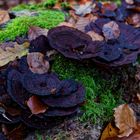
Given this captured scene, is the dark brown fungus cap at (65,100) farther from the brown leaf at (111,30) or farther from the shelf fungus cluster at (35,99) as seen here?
the brown leaf at (111,30)

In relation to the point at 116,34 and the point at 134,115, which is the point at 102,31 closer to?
the point at 116,34

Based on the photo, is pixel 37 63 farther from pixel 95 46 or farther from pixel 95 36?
pixel 95 36

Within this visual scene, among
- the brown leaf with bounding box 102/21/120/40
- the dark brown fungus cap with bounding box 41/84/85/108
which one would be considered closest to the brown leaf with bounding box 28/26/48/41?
the brown leaf with bounding box 102/21/120/40

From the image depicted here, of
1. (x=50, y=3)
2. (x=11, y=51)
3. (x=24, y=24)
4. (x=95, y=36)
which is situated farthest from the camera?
(x=50, y=3)

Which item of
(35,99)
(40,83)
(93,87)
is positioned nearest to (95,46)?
(93,87)

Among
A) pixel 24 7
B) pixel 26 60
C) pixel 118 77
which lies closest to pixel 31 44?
pixel 26 60

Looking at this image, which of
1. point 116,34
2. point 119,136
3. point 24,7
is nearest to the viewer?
point 119,136
